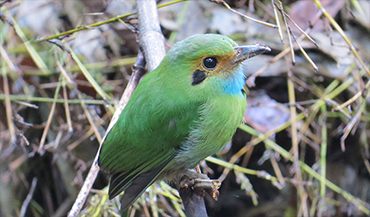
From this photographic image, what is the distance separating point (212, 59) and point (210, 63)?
0.7 inches

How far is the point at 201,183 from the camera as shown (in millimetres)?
1903

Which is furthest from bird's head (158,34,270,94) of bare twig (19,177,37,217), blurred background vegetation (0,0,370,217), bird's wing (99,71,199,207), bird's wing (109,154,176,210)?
bare twig (19,177,37,217)

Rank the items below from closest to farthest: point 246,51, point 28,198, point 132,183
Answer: point 246,51, point 132,183, point 28,198

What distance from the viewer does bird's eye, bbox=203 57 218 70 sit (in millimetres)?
1880

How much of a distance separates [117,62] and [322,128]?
149 centimetres

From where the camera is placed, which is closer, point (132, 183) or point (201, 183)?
point (201, 183)

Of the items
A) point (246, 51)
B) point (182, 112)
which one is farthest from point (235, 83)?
point (182, 112)

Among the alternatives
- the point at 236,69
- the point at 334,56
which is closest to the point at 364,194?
the point at 334,56

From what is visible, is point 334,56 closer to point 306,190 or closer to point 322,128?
point 322,128

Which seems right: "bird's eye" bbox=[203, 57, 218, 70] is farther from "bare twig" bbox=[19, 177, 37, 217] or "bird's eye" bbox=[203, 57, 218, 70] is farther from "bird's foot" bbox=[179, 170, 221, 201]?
"bare twig" bbox=[19, 177, 37, 217]

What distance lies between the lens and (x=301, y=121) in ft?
10.0

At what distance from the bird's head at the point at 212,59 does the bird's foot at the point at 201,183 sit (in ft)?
1.33

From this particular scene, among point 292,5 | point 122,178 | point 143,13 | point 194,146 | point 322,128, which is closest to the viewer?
point 194,146

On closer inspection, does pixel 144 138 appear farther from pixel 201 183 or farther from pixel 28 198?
pixel 28 198
